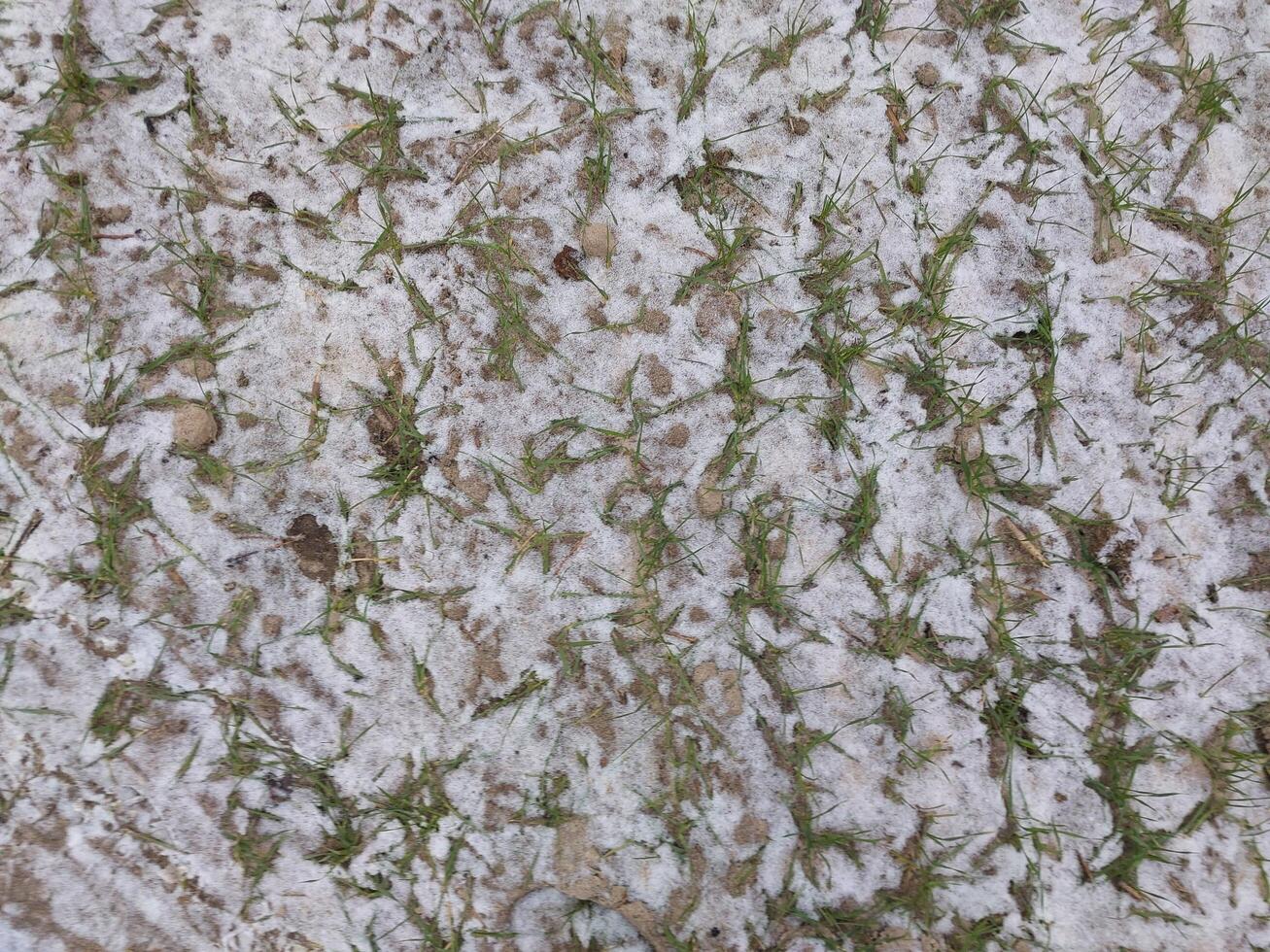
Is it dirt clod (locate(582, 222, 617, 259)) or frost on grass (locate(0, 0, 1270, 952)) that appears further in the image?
dirt clod (locate(582, 222, 617, 259))

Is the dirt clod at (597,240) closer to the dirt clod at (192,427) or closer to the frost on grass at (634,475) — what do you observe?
the frost on grass at (634,475)

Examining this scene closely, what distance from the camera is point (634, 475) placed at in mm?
2168

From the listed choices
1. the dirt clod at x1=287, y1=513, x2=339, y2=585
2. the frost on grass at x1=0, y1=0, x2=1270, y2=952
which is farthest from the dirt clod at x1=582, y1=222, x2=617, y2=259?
the dirt clod at x1=287, y1=513, x2=339, y2=585

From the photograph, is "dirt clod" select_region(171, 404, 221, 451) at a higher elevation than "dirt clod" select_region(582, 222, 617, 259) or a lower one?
lower

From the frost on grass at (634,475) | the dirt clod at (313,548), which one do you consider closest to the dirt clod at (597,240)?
the frost on grass at (634,475)

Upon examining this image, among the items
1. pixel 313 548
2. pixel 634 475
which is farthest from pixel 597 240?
pixel 313 548

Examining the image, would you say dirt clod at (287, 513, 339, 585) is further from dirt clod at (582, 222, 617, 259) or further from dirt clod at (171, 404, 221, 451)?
dirt clod at (582, 222, 617, 259)

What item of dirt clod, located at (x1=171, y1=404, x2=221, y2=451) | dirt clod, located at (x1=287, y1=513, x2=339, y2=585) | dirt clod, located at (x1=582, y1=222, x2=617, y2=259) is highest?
dirt clod, located at (x1=582, y1=222, x2=617, y2=259)

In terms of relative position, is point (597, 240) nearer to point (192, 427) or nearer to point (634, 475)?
point (634, 475)

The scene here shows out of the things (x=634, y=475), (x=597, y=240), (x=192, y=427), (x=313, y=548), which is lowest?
(x=313, y=548)

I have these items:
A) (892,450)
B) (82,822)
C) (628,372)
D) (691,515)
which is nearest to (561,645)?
(691,515)

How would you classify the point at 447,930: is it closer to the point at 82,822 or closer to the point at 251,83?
the point at 82,822

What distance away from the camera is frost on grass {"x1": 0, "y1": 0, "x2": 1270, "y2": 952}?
6.75 feet

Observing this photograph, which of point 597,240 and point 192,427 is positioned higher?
point 597,240
